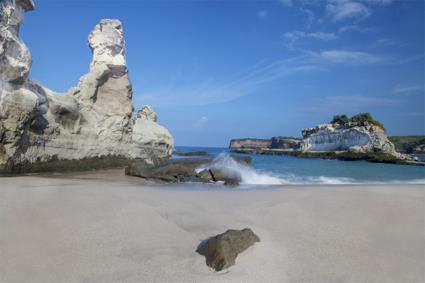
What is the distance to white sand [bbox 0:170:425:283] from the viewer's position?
3.16 m

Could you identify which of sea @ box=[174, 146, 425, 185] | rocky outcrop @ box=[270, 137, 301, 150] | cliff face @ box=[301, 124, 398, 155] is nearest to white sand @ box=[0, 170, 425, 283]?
sea @ box=[174, 146, 425, 185]

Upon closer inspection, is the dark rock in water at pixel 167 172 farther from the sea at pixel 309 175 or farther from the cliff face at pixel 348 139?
the cliff face at pixel 348 139

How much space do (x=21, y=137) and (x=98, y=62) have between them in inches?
371

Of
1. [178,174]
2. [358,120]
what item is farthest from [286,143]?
[178,174]

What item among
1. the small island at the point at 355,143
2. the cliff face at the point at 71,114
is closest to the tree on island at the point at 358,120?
the small island at the point at 355,143

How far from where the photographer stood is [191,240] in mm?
4203

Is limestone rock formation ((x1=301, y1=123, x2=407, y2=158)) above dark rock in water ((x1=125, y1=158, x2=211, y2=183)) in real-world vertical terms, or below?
above

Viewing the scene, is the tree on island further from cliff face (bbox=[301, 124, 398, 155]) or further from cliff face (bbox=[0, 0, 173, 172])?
cliff face (bbox=[0, 0, 173, 172])

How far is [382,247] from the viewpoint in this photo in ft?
13.6

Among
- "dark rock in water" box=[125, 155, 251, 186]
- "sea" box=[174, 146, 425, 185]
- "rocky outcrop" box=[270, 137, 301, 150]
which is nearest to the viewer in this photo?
"dark rock in water" box=[125, 155, 251, 186]

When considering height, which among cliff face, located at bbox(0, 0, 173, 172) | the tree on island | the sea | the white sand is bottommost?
the sea

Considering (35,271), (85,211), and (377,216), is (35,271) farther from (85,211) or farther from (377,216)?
(377,216)

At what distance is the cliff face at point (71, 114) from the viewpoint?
39.3ft

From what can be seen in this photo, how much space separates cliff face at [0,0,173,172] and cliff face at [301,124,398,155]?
5550 centimetres
